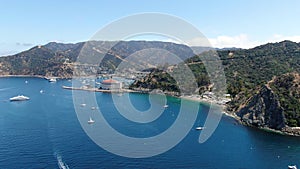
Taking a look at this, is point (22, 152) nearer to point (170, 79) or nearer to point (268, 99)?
point (268, 99)

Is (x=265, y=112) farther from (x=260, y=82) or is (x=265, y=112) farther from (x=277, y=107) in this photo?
(x=260, y=82)

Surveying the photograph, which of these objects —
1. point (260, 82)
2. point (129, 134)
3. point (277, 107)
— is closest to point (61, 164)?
point (129, 134)

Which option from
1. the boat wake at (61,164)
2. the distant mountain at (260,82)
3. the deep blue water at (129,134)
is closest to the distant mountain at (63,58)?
the distant mountain at (260,82)

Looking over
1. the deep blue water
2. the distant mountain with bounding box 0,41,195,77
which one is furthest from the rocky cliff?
the distant mountain with bounding box 0,41,195,77

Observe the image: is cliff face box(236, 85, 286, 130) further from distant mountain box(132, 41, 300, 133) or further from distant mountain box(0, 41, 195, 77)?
distant mountain box(0, 41, 195, 77)

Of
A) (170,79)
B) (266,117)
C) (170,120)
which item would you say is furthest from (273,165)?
(170,79)

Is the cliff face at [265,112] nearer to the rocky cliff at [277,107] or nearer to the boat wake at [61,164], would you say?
the rocky cliff at [277,107]
